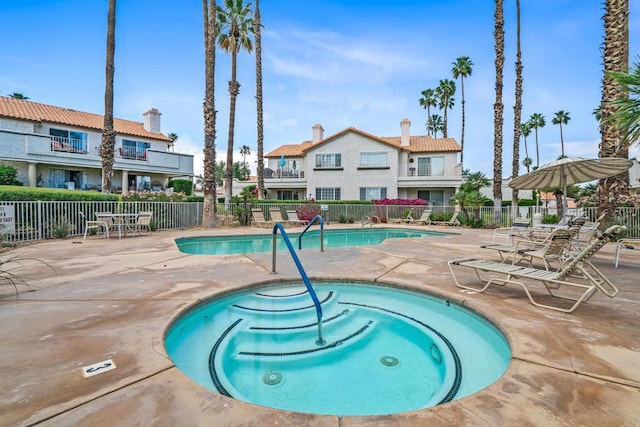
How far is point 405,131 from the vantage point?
2892 cm

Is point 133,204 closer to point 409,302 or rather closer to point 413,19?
point 409,302

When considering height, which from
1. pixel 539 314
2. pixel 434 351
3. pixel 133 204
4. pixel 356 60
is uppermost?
pixel 356 60

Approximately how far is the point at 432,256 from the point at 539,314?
4.06 metres

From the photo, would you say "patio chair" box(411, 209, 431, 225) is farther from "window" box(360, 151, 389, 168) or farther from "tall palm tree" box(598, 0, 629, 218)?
"tall palm tree" box(598, 0, 629, 218)

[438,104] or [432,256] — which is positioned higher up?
[438,104]

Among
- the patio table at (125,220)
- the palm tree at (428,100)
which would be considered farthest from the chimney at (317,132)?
the palm tree at (428,100)

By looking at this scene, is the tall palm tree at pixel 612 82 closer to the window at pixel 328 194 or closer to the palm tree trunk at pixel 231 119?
the palm tree trunk at pixel 231 119

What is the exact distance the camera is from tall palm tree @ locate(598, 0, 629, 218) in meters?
10.0

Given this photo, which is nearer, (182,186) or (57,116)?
(57,116)

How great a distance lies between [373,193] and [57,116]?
25.5m

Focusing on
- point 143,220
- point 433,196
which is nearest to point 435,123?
point 433,196

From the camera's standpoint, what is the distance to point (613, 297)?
4.22 meters

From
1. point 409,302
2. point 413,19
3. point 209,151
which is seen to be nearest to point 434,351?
point 409,302

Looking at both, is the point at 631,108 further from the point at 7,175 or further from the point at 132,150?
the point at 132,150
